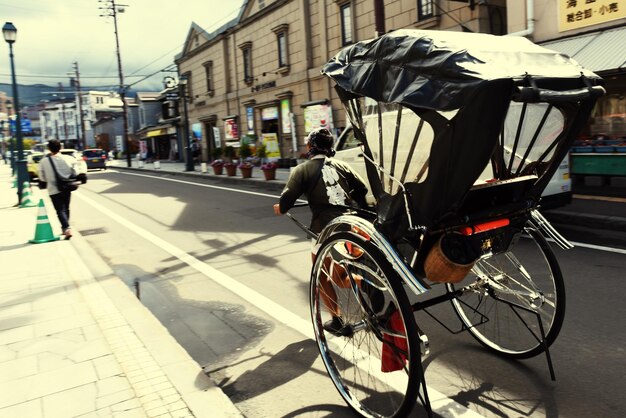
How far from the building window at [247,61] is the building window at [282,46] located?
3.36 meters

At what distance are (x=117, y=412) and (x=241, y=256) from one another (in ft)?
15.3

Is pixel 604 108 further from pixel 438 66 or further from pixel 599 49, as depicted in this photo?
pixel 438 66

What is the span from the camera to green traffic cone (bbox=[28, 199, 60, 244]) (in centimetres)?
916

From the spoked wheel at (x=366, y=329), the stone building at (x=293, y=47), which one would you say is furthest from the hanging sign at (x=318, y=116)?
the spoked wheel at (x=366, y=329)

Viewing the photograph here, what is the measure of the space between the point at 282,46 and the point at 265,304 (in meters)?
23.3

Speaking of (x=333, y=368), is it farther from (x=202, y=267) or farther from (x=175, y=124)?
(x=175, y=124)

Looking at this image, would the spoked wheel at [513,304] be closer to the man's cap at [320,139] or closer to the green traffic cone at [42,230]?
the man's cap at [320,139]

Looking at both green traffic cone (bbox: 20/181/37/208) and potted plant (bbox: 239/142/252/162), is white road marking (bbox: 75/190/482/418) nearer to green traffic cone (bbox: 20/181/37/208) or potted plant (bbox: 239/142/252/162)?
green traffic cone (bbox: 20/181/37/208)

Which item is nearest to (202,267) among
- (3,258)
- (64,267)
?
(64,267)

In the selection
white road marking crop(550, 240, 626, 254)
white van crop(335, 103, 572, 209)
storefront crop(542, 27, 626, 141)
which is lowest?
white road marking crop(550, 240, 626, 254)

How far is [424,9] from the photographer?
1753 centimetres

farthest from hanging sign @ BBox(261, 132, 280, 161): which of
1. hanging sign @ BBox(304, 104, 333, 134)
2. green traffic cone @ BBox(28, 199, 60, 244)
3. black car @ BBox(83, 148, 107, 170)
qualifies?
black car @ BBox(83, 148, 107, 170)

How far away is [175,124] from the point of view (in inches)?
1683

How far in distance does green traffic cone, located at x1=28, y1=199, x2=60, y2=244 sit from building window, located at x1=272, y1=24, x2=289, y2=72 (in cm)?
1844
